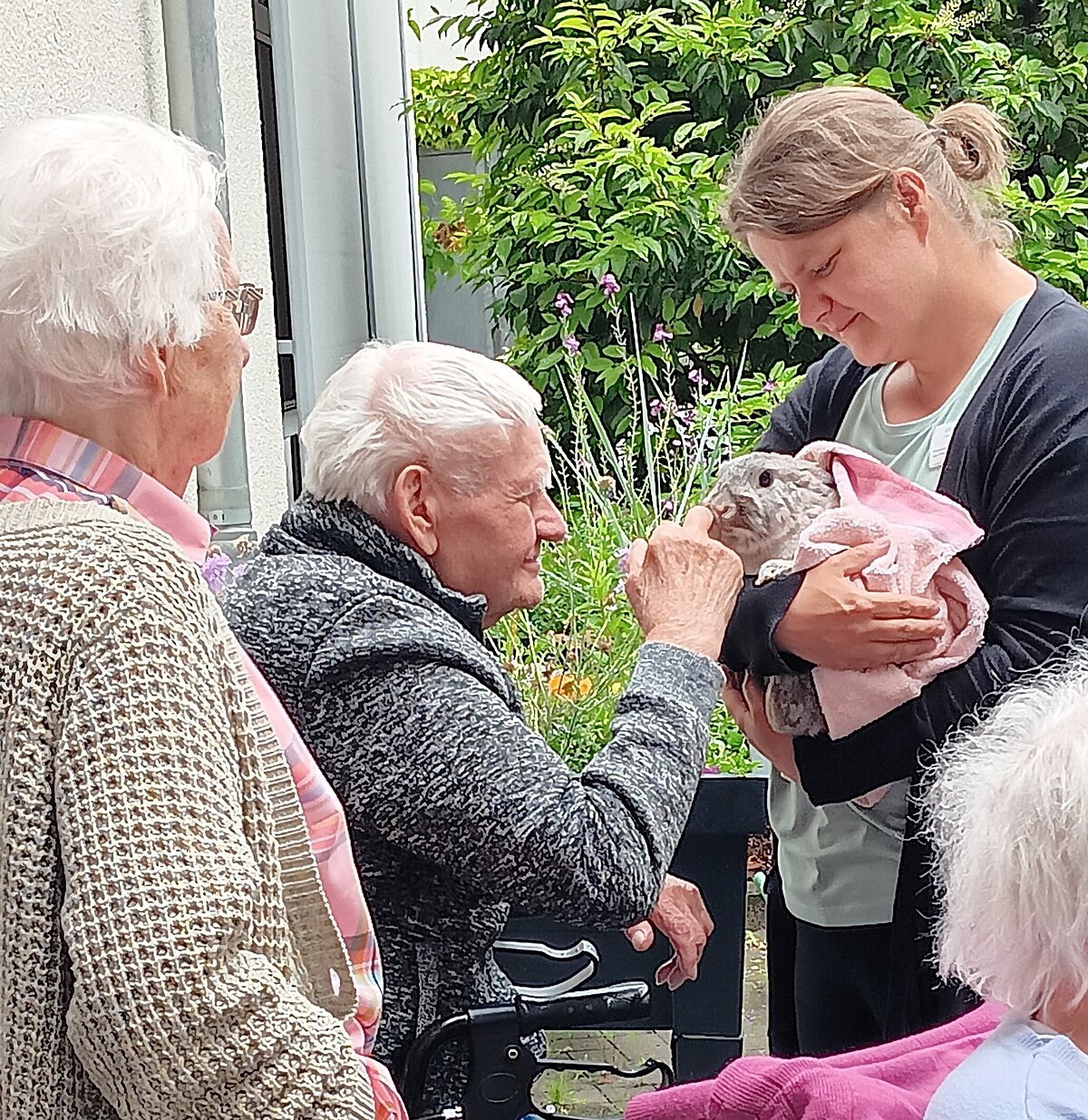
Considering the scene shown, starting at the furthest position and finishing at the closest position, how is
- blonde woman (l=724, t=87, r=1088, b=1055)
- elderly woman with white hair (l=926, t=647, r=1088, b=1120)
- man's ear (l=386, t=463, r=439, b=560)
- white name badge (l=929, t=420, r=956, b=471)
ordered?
white name badge (l=929, t=420, r=956, b=471), blonde woman (l=724, t=87, r=1088, b=1055), man's ear (l=386, t=463, r=439, b=560), elderly woman with white hair (l=926, t=647, r=1088, b=1120)

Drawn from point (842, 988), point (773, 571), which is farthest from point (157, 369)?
point (842, 988)

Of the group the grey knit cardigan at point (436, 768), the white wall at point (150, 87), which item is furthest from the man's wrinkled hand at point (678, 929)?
the white wall at point (150, 87)

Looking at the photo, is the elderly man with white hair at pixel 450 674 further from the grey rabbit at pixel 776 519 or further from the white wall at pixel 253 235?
the white wall at pixel 253 235

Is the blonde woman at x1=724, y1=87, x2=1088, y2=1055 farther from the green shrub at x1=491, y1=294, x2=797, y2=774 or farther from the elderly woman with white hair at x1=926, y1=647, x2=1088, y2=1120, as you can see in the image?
the green shrub at x1=491, y1=294, x2=797, y2=774

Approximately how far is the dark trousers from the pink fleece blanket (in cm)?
32

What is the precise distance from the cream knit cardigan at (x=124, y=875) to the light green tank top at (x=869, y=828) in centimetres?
106

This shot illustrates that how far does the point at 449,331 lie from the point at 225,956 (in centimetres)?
589

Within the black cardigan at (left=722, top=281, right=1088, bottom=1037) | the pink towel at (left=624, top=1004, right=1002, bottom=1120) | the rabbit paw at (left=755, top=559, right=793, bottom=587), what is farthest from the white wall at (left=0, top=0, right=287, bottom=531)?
the pink towel at (left=624, top=1004, right=1002, bottom=1120)

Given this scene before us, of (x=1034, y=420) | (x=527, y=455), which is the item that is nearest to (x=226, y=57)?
(x=527, y=455)

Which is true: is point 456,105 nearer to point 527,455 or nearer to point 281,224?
point 281,224

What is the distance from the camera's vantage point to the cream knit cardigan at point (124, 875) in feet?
3.45

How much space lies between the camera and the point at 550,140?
5.90 meters

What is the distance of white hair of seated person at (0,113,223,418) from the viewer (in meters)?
1.25

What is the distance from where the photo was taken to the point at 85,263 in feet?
4.12
